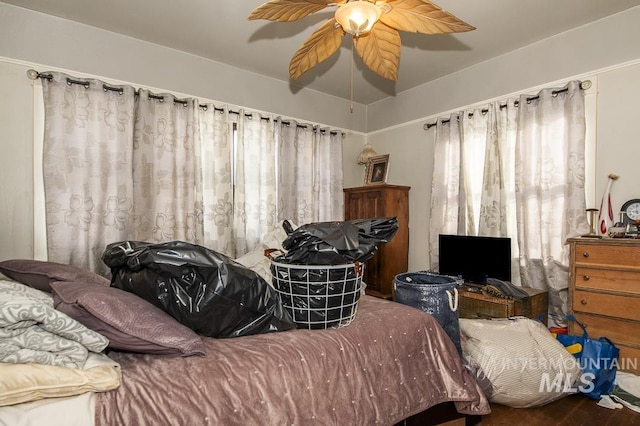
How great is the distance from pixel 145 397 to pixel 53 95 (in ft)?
9.41

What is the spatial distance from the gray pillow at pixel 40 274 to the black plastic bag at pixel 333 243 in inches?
34.0

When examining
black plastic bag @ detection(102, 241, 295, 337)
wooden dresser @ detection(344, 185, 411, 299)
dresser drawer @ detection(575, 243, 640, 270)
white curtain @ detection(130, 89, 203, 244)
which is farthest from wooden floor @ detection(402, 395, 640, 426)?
white curtain @ detection(130, 89, 203, 244)

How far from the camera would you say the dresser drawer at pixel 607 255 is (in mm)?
2311

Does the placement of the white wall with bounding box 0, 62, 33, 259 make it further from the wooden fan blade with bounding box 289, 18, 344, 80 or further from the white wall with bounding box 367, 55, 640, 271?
the white wall with bounding box 367, 55, 640, 271

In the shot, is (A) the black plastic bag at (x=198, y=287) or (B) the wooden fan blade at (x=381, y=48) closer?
(A) the black plastic bag at (x=198, y=287)

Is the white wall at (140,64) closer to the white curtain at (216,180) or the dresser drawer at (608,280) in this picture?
the white curtain at (216,180)

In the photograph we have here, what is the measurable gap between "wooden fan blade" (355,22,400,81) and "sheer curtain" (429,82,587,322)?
157 cm

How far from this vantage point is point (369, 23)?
1.78 meters

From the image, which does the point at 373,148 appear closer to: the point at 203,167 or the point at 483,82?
the point at 483,82

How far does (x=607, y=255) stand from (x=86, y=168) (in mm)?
4034

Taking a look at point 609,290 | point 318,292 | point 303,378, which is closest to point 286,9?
point 318,292

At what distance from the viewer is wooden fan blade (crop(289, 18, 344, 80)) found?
210cm

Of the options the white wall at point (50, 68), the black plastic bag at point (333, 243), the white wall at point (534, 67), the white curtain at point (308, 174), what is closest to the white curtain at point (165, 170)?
the white wall at point (50, 68)

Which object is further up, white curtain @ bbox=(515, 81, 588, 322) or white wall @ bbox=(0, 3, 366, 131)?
white wall @ bbox=(0, 3, 366, 131)
